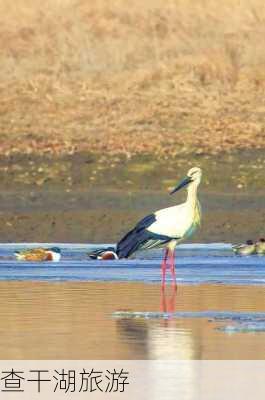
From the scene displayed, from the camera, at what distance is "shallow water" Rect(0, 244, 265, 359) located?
9.31 metres

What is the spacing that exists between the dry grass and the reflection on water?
8769mm

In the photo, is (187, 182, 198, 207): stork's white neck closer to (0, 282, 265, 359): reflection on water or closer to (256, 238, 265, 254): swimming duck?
(0, 282, 265, 359): reflection on water

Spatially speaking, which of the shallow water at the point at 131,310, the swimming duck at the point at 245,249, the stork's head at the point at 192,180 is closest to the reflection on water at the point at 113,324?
the shallow water at the point at 131,310

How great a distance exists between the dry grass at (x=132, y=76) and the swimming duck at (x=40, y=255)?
591cm

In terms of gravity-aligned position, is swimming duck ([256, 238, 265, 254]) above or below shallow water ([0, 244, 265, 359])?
above

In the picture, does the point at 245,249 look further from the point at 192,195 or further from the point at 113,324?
the point at 113,324

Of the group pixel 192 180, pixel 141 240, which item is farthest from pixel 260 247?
pixel 141 240

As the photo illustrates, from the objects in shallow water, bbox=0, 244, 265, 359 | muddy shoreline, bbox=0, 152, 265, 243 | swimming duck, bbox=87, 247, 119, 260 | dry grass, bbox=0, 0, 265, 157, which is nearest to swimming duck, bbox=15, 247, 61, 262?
shallow water, bbox=0, 244, 265, 359

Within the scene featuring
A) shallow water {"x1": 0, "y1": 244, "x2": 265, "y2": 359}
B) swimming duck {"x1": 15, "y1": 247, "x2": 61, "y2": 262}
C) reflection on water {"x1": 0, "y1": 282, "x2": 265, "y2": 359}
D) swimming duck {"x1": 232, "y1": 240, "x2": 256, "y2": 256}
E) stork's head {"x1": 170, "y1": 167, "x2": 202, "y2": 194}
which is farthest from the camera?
swimming duck {"x1": 232, "y1": 240, "x2": 256, "y2": 256}

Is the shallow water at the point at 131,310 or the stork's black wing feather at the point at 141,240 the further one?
the stork's black wing feather at the point at 141,240

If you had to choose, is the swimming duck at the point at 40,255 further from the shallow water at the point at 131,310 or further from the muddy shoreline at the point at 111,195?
the muddy shoreline at the point at 111,195

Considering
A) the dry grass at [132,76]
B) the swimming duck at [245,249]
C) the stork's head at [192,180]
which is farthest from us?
the dry grass at [132,76]

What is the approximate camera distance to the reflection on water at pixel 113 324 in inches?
362

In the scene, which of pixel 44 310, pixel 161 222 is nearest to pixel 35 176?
pixel 161 222
